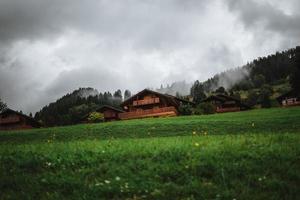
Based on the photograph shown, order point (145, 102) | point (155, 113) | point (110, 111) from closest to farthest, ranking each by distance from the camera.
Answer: point (155, 113), point (145, 102), point (110, 111)

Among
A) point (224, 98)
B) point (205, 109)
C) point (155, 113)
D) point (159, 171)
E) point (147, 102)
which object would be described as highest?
point (224, 98)

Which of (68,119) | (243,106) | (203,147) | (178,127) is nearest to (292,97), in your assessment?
(243,106)

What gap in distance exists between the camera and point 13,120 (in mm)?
103875

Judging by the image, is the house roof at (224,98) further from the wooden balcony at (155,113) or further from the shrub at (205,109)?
the shrub at (205,109)

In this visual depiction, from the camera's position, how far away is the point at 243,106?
114 meters

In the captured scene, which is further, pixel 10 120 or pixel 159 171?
pixel 10 120

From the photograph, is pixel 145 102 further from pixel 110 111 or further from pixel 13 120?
pixel 13 120

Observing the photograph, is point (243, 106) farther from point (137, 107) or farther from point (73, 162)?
point (73, 162)

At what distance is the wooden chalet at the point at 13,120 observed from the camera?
10406 centimetres

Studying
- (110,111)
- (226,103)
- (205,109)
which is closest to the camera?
(205,109)

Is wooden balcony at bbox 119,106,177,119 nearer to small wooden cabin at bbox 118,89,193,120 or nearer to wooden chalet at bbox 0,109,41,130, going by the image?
small wooden cabin at bbox 118,89,193,120

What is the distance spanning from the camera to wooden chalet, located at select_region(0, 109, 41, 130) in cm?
10406

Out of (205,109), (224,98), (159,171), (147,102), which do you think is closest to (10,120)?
(147,102)

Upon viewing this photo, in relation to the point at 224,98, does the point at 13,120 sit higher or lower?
lower
